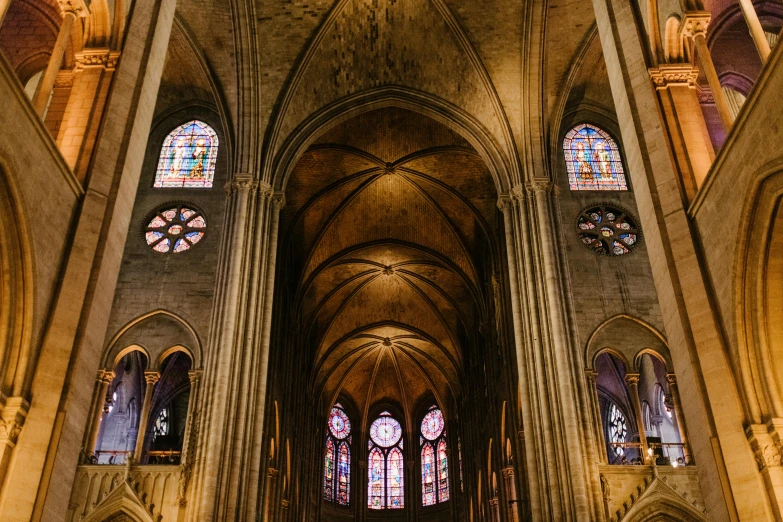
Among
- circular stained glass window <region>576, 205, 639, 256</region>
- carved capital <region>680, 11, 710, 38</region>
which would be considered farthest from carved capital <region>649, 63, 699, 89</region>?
circular stained glass window <region>576, 205, 639, 256</region>

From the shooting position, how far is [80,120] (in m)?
9.48

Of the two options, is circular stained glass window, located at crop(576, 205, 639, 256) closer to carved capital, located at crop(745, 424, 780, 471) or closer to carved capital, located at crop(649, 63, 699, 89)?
carved capital, located at crop(649, 63, 699, 89)

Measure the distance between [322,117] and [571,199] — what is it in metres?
7.32

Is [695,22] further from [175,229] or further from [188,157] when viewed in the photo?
[188,157]

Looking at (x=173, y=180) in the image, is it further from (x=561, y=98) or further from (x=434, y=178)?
(x=561, y=98)

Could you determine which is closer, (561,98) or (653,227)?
(653,227)

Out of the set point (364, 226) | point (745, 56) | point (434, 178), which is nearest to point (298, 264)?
point (364, 226)

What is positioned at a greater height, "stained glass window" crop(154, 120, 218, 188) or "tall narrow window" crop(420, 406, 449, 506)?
"stained glass window" crop(154, 120, 218, 188)

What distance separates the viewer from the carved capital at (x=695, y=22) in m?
10.1

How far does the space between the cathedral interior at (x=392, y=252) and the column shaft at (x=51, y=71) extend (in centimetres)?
5

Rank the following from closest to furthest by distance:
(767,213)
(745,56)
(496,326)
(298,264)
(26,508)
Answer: (26,508), (767,213), (745,56), (496,326), (298,264)

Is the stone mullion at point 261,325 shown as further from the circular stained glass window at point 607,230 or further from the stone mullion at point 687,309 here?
the stone mullion at point 687,309

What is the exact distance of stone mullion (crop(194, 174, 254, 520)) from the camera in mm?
15000

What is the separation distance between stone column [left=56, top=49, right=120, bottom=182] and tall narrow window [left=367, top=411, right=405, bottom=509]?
3133cm
